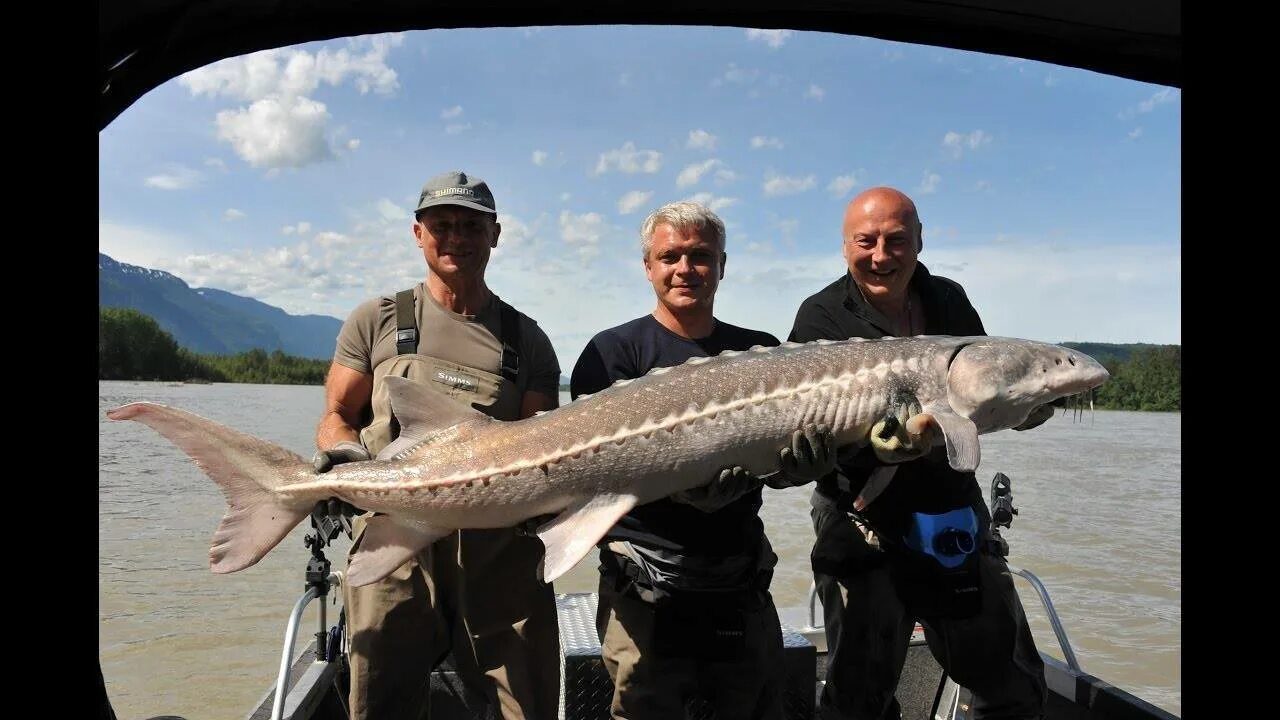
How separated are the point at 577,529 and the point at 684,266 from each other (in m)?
0.86

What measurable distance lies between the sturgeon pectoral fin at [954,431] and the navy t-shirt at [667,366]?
1.76 feet

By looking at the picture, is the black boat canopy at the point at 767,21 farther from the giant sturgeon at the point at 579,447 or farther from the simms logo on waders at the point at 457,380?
the simms logo on waders at the point at 457,380

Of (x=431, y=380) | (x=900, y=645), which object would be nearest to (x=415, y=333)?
(x=431, y=380)

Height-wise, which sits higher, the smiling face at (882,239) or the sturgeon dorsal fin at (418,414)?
the smiling face at (882,239)

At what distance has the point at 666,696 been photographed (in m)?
2.35

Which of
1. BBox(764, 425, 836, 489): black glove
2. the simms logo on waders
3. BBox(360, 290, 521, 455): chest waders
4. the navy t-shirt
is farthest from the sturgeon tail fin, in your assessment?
BBox(764, 425, 836, 489): black glove

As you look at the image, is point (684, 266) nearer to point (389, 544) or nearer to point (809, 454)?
point (809, 454)

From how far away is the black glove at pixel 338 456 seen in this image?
226 centimetres

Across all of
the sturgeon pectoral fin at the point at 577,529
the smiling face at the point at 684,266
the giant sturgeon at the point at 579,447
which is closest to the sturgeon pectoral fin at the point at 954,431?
the giant sturgeon at the point at 579,447

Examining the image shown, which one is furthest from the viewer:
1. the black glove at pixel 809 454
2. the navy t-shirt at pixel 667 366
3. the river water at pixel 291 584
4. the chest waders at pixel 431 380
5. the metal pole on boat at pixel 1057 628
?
the river water at pixel 291 584

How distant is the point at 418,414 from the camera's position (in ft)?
7.58
